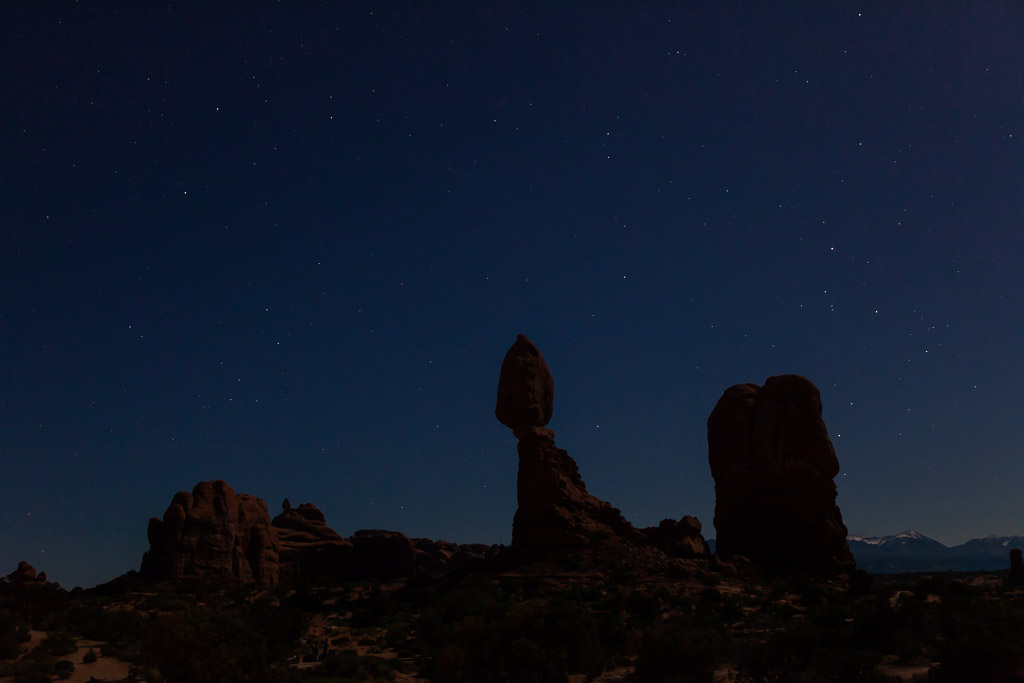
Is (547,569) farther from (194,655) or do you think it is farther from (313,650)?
(194,655)

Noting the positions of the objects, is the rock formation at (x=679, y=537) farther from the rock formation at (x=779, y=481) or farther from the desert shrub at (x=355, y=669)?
the desert shrub at (x=355, y=669)

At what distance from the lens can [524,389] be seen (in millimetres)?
51719

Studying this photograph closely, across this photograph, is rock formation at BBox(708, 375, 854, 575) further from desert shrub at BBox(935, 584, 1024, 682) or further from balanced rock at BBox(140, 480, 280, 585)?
balanced rock at BBox(140, 480, 280, 585)

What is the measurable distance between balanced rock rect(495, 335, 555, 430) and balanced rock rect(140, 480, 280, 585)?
23.5m

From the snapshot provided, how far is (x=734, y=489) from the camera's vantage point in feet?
185

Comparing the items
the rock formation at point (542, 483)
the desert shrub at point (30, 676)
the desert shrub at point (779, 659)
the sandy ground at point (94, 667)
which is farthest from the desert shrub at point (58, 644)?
the rock formation at point (542, 483)

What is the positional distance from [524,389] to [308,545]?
1316 inches

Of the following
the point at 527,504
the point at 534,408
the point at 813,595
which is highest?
the point at 534,408

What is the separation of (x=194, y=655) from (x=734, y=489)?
43.9 meters

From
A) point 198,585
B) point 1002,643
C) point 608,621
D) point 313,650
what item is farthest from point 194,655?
point 198,585

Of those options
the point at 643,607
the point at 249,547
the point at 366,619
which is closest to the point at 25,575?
the point at 249,547

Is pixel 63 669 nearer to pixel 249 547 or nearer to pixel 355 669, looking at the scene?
pixel 355 669

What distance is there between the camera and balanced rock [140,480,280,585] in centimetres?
5400

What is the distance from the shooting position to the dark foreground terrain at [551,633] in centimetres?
2106
